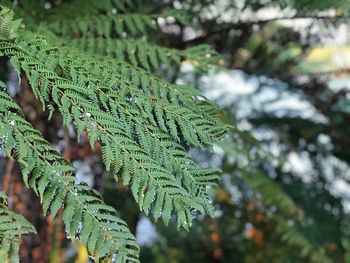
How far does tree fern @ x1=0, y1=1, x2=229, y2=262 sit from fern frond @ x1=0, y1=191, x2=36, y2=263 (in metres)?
0.03

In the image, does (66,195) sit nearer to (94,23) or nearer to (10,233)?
(10,233)

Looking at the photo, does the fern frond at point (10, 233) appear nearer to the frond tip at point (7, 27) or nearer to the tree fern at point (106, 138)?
the tree fern at point (106, 138)

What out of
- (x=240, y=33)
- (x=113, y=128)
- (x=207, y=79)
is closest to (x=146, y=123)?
(x=113, y=128)

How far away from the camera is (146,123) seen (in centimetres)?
60

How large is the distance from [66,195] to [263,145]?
1.26m

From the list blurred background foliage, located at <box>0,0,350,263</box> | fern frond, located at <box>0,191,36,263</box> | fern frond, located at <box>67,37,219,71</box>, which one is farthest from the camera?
blurred background foliage, located at <box>0,0,350,263</box>

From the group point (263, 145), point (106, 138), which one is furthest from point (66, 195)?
point (263, 145)

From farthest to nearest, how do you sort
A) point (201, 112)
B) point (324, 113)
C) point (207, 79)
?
point (207, 79), point (324, 113), point (201, 112)

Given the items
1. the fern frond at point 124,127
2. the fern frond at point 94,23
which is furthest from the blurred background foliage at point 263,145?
the fern frond at point 124,127

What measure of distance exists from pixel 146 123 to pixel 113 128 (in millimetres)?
49

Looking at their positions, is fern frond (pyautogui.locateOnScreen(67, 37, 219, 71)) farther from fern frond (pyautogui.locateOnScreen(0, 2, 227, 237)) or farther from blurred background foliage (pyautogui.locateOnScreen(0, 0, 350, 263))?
blurred background foliage (pyautogui.locateOnScreen(0, 0, 350, 263))

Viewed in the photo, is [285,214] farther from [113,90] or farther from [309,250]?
[113,90]

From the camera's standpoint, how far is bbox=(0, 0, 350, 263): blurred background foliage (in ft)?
4.47

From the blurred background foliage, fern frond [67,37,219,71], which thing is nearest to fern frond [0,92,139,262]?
fern frond [67,37,219,71]
